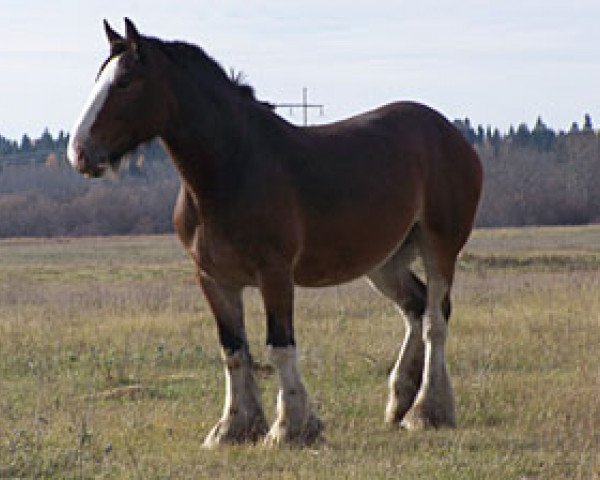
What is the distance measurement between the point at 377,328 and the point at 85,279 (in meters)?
16.3

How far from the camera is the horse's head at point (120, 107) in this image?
688 cm

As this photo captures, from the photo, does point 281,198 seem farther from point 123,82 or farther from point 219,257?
point 123,82

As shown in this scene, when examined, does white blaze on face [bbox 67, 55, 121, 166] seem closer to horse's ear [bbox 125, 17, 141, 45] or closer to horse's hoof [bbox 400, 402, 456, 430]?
horse's ear [bbox 125, 17, 141, 45]

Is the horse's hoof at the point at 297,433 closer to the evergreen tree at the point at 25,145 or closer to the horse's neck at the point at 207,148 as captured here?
the horse's neck at the point at 207,148

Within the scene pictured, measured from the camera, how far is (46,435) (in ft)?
26.0

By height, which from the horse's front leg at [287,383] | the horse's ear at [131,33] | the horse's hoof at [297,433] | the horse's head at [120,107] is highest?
the horse's ear at [131,33]

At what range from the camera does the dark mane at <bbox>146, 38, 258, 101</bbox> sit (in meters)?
7.40

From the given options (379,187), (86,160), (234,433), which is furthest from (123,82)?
(234,433)

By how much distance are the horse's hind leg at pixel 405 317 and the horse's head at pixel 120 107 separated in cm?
241

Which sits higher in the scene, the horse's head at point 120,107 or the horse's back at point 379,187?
the horse's head at point 120,107

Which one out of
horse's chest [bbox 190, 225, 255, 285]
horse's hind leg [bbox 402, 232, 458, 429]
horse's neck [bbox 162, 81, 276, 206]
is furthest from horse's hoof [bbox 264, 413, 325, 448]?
horse's neck [bbox 162, 81, 276, 206]

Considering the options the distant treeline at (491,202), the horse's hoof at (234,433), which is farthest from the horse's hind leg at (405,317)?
the distant treeline at (491,202)

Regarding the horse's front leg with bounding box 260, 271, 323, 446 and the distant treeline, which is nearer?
the horse's front leg with bounding box 260, 271, 323, 446

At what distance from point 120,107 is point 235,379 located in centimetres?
191
